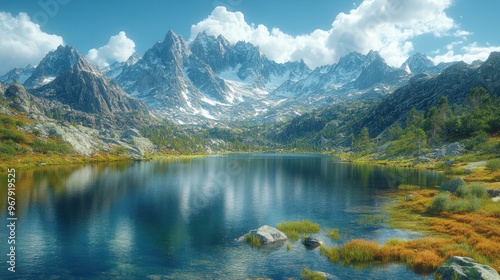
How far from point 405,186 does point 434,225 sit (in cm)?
4201

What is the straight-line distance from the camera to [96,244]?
4378cm

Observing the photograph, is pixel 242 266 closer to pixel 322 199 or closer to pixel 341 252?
pixel 341 252

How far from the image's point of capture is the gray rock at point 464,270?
2769 centimetres

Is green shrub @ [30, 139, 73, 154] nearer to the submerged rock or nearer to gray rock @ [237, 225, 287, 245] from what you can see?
gray rock @ [237, 225, 287, 245]

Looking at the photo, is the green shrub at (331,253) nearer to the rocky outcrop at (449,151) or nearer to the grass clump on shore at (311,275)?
the grass clump on shore at (311,275)

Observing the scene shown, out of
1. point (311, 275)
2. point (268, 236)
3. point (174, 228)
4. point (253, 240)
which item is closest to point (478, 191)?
point (268, 236)

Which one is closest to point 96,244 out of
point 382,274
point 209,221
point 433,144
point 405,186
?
point 209,221

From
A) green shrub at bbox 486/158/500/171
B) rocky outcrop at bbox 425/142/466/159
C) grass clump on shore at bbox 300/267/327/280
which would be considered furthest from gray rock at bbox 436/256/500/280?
rocky outcrop at bbox 425/142/466/159

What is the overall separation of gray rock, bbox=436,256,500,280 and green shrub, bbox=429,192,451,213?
2944 centimetres

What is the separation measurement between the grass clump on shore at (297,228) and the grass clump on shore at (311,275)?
1354 centimetres

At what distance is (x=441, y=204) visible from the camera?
5838 cm

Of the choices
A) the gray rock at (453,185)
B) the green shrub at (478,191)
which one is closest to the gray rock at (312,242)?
the green shrub at (478,191)

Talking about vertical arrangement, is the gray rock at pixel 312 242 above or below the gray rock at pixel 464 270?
below

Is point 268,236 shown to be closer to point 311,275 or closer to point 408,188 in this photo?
point 311,275
